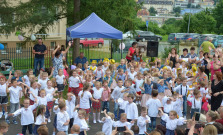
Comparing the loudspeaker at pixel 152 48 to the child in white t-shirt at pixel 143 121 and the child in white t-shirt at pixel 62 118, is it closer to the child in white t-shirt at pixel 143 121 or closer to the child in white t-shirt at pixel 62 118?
the child in white t-shirt at pixel 143 121

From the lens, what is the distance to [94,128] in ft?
26.6

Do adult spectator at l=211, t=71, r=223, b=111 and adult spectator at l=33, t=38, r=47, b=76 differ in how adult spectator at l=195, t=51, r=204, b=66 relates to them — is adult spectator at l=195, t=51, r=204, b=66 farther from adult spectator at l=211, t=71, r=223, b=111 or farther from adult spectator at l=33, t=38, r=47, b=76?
adult spectator at l=33, t=38, r=47, b=76

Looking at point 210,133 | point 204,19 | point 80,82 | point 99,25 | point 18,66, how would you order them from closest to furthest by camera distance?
1. point 210,133
2. point 80,82
3. point 99,25
4. point 18,66
5. point 204,19

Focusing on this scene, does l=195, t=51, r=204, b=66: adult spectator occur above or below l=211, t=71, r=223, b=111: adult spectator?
above

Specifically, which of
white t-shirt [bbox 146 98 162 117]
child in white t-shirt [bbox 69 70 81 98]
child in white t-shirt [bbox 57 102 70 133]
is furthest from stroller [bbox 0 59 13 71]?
white t-shirt [bbox 146 98 162 117]

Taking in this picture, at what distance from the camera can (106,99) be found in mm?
8727

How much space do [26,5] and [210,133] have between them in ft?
34.1

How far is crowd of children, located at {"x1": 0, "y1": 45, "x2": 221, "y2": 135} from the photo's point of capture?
264 inches

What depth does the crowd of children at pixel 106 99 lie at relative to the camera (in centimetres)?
671

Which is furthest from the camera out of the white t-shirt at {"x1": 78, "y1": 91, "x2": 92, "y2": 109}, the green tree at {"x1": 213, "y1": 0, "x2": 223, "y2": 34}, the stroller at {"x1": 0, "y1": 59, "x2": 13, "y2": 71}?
the green tree at {"x1": 213, "y1": 0, "x2": 223, "y2": 34}

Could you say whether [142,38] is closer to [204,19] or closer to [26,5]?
[204,19]

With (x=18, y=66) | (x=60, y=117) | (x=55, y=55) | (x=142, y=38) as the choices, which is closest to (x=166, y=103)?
(x=60, y=117)

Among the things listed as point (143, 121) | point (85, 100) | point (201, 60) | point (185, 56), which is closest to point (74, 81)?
point (85, 100)

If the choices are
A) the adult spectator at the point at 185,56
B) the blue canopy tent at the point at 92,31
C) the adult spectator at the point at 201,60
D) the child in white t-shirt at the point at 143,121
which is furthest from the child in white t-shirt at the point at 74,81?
the adult spectator at the point at 201,60
